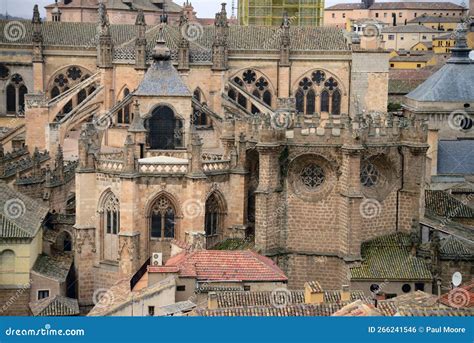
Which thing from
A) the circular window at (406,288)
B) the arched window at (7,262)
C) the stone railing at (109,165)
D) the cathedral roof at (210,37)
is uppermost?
the cathedral roof at (210,37)

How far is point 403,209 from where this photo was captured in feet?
161

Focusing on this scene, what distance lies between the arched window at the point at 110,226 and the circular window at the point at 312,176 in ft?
28.8

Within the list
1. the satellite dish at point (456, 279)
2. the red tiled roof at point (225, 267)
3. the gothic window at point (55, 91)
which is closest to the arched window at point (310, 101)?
the gothic window at point (55, 91)

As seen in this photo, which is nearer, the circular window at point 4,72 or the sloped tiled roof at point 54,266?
the sloped tiled roof at point 54,266

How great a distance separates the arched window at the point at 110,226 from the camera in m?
49.0

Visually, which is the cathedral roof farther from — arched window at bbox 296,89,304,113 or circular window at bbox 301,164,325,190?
circular window at bbox 301,164,325,190

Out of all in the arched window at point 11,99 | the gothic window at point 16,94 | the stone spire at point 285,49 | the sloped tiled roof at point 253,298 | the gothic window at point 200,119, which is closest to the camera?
the sloped tiled roof at point 253,298

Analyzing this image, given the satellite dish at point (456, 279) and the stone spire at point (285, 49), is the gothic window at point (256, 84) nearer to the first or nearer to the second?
the stone spire at point (285, 49)

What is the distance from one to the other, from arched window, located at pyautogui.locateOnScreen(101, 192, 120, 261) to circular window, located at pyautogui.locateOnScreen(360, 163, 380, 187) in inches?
451

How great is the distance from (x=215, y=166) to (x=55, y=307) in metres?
9.98

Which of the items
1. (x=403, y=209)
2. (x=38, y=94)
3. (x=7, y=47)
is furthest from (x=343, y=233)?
(x=7, y=47)

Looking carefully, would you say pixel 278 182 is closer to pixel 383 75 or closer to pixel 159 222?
pixel 159 222

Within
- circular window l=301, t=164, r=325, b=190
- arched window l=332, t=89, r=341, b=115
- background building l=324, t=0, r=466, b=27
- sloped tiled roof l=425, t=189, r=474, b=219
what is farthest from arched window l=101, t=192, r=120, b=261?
background building l=324, t=0, r=466, b=27

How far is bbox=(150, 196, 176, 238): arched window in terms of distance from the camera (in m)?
48.4
